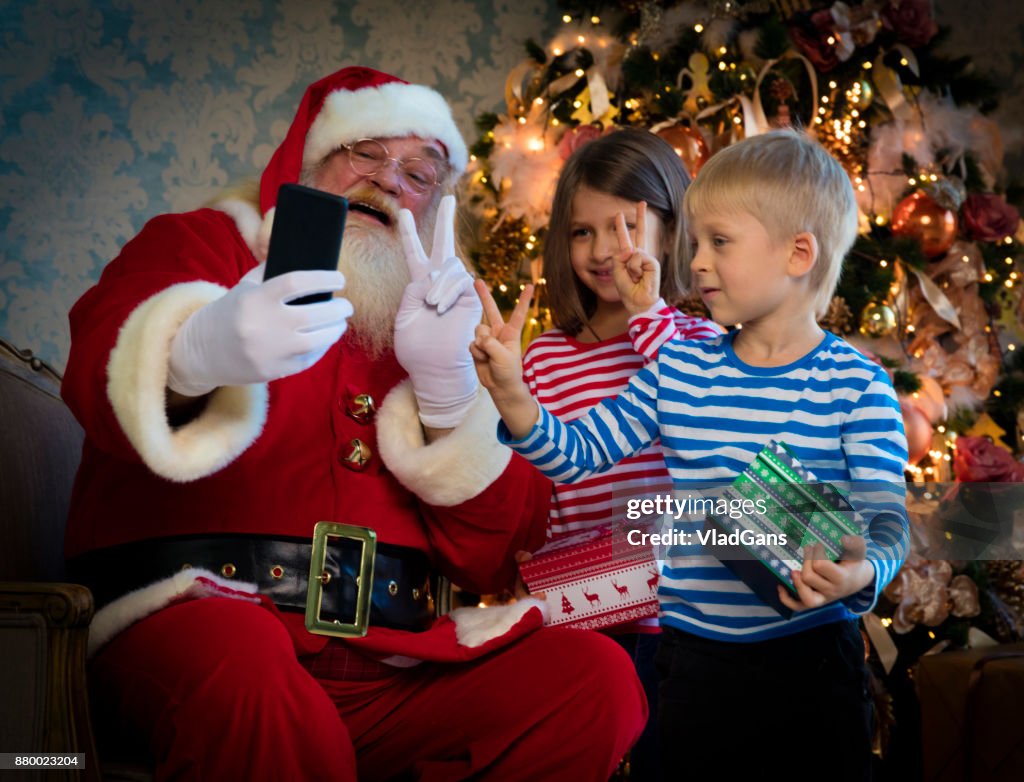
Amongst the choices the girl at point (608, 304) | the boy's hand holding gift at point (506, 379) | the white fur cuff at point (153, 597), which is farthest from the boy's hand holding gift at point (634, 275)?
the white fur cuff at point (153, 597)

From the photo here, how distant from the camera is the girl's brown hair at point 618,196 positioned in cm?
211

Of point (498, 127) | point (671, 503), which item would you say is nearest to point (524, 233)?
point (498, 127)

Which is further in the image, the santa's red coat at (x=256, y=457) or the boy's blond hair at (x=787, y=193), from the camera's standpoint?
the boy's blond hair at (x=787, y=193)

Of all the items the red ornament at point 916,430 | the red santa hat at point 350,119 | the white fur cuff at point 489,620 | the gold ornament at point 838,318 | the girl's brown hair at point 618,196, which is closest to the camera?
the white fur cuff at point 489,620

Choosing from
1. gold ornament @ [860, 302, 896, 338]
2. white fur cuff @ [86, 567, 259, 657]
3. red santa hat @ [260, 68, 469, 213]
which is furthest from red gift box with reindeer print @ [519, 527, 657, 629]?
gold ornament @ [860, 302, 896, 338]

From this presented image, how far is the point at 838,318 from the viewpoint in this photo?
9.51ft

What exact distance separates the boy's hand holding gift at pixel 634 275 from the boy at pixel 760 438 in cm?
28

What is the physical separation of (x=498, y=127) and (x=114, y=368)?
2.09m

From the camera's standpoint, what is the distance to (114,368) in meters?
1.41

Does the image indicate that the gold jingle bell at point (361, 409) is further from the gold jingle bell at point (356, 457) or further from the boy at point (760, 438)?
the boy at point (760, 438)

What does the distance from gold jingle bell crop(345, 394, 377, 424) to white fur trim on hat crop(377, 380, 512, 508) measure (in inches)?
0.8

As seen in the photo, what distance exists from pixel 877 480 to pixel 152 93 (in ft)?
8.45

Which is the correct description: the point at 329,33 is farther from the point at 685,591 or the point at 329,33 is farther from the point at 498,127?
the point at 685,591
